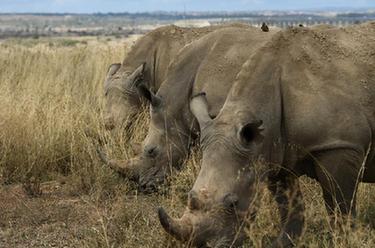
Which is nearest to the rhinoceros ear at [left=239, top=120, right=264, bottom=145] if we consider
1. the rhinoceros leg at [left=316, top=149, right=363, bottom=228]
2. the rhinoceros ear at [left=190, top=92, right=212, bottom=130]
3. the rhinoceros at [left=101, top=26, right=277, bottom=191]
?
the rhinoceros ear at [left=190, top=92, right=212, bottom=130]

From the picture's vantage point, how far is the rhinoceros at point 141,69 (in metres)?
12.1

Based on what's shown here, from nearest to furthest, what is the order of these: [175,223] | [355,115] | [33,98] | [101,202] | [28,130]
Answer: [175,223] < [355,115] < [101,202] < [28,130] < [33,98]

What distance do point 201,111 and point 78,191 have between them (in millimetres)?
3737

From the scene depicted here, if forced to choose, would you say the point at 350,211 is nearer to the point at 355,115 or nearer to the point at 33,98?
the point at 355,115

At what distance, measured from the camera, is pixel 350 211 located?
6.97 m

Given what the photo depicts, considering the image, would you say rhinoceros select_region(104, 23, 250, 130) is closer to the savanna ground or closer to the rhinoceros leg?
the savanna ground

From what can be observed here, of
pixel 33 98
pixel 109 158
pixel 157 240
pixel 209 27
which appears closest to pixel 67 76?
pixel 33 98

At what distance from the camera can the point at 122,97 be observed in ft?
40.3

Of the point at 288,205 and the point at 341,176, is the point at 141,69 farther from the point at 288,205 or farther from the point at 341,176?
the point at 341,176

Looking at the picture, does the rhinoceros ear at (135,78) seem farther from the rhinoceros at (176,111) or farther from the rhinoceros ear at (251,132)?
the rhinoceros ear at (251,132)

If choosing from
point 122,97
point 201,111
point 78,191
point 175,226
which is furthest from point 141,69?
point 175,226

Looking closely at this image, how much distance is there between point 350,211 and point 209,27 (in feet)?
18.8

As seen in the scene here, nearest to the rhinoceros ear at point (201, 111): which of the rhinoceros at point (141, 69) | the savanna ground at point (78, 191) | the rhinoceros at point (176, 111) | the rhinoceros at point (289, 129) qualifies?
the rhinoceros at point (289, 129)

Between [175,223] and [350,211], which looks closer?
[175,223]
